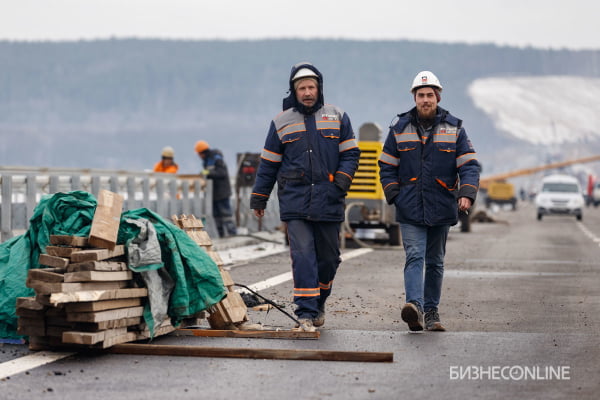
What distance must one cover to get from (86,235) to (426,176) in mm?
2748

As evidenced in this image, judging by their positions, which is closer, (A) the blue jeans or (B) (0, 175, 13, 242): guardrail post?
(A) the blue jeans

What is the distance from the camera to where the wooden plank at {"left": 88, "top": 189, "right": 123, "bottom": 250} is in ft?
25.2

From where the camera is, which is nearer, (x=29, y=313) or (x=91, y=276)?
(x=91, y=276)

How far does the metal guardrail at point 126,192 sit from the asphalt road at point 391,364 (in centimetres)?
617

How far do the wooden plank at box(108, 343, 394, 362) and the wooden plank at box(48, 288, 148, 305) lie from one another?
33cm

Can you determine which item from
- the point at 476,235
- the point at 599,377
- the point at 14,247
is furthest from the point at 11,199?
the point at 476,235

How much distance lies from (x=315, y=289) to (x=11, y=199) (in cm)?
962

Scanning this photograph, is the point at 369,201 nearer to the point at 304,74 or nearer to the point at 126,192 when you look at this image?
the point at 126,192

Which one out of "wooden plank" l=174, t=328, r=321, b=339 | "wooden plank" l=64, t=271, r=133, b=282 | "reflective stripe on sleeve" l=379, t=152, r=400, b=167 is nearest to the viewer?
"wooden plank" l=64, t=271, r=133, b=282

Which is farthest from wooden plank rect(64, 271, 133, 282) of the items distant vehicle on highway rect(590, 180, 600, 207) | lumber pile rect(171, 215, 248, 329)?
distant vehicle on highway rect(590, 180, 600, 207)

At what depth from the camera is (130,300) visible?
789cm

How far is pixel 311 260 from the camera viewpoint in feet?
29.3

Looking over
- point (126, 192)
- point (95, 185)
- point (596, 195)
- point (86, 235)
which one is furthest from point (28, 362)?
point (596, 195)

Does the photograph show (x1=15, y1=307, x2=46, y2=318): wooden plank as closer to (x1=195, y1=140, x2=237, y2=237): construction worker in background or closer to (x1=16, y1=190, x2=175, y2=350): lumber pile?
(x1=16, y1=190, x2=175, y2=350): lumber pile
